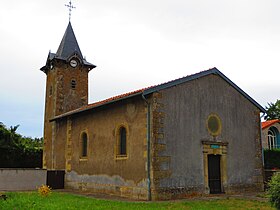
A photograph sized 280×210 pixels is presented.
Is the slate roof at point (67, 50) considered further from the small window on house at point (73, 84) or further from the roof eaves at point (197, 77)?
the roof eaves at point (197, 77)

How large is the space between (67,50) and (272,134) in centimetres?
2029

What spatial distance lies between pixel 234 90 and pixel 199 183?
5.27 metres

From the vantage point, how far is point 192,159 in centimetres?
1484

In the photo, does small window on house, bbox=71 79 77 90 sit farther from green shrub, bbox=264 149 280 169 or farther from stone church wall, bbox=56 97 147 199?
green shrub, bbox=264 149 280 169

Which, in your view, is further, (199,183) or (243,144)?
(243,144)

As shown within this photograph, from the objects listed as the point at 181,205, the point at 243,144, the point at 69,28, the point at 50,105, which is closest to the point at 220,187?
the point at 243,144

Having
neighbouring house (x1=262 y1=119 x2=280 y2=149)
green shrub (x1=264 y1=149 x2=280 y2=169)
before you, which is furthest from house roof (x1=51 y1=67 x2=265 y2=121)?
neighbouring house (x1=262 y1=119 x2=280 y2=149)

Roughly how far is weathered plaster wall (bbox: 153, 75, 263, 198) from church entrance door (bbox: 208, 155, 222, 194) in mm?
353

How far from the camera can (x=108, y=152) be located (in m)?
16.3

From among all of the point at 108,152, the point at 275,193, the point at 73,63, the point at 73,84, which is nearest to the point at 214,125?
the point at 108,152

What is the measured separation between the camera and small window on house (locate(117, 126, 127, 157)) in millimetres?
15500

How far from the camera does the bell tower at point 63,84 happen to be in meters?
23.4

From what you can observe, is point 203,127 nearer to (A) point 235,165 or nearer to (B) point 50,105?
(A) point 235,165

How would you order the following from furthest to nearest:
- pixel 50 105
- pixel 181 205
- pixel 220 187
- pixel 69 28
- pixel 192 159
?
pixel 69 28 → pixel 50 105 → pixel 220 187 → pixel 192 159 → pixel 181 205
